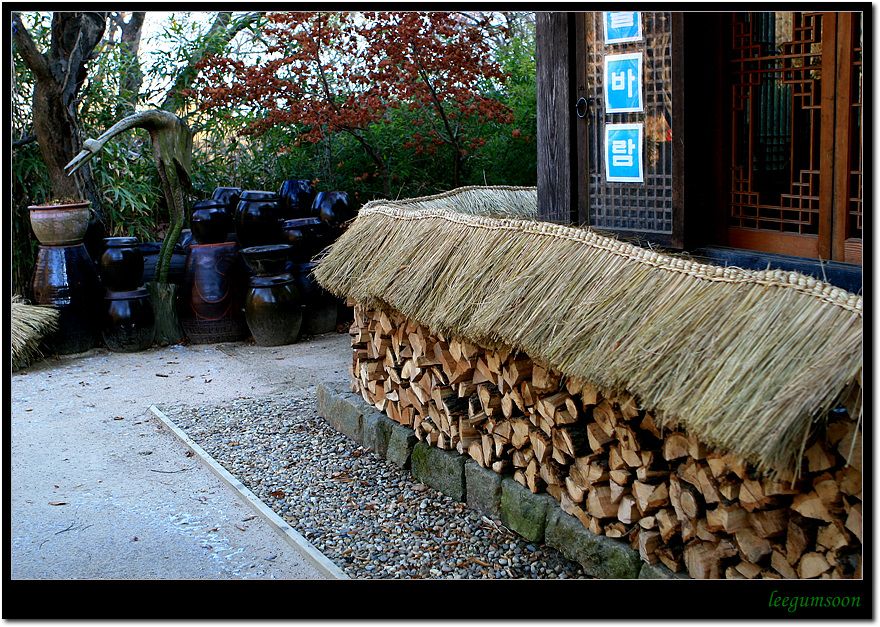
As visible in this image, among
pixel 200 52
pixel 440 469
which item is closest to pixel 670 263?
pixel 440 469

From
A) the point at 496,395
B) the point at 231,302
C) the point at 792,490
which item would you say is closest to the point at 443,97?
the point at 231,302

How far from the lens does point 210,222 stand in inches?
266

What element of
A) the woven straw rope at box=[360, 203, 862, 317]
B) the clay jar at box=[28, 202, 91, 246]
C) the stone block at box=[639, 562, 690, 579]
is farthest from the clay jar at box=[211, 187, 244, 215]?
the stone block at box=[639, 562, 690, 579]

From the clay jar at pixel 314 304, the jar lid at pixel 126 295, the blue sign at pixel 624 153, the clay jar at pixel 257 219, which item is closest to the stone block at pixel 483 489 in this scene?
the blue sign at pixel 624 153

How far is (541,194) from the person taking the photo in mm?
4273

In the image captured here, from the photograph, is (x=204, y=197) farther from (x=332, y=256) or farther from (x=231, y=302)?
(x=332, y=256)

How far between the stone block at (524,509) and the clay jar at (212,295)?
4136mm

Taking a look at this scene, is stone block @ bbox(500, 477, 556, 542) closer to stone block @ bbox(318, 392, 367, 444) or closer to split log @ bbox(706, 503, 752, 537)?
split log @ bbox(706, 503, 752, 537)

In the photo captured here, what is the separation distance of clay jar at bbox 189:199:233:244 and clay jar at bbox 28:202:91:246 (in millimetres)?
898

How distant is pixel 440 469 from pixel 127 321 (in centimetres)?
393

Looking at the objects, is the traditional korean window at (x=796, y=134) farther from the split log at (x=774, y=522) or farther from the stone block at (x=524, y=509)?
the stone block at (x=524, y=509)

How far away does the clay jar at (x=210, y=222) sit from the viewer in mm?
6730

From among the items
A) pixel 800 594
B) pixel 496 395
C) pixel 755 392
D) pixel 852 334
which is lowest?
pixel 800 594

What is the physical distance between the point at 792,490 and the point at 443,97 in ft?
19.3
